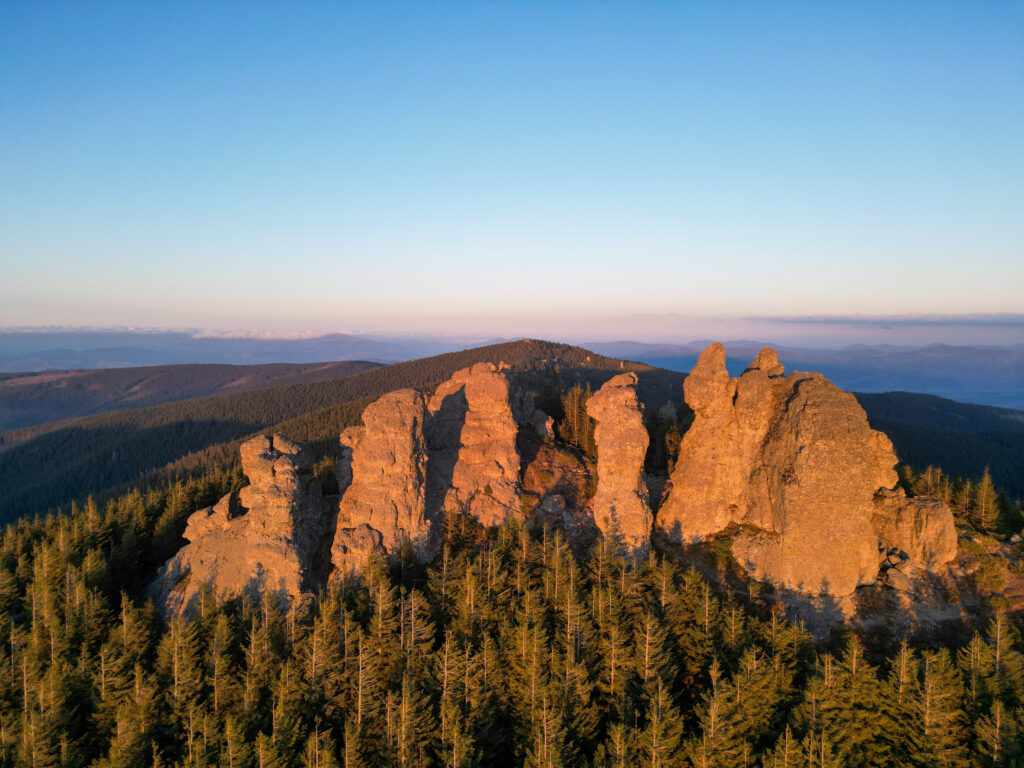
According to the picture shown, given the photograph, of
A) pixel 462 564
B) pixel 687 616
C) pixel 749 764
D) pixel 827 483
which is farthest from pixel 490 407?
pixel 749 764

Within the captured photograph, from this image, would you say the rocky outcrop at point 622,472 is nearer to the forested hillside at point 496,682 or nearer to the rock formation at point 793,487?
the rock formation at point 793,487

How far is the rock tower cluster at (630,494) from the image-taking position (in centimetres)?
3641

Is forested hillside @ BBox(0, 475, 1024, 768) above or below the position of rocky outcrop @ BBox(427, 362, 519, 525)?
below

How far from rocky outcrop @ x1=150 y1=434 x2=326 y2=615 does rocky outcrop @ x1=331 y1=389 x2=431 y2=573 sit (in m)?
3.62

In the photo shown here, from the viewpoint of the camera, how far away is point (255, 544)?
→ 1524 inches

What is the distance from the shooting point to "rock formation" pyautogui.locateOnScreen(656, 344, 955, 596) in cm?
3588

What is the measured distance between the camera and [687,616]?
3281 cm

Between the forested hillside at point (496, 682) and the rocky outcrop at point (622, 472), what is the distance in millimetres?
5086

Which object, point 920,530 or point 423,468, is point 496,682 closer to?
point 423,468

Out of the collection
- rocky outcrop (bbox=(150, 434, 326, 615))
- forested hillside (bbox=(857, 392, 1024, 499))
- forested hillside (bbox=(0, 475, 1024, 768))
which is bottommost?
forested hillside (bbox=(857, 392, 1024, 499))

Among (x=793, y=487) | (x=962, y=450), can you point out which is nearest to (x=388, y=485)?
(x=793, y=487)

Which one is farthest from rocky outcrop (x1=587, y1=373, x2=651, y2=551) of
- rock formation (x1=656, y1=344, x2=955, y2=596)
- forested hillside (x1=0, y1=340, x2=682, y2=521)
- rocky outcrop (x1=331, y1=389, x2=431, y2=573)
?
forested hillside (x1=0, y1=340, x2=682, y2=521)

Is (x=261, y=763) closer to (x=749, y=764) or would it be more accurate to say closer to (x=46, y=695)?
(x=46, y=695)

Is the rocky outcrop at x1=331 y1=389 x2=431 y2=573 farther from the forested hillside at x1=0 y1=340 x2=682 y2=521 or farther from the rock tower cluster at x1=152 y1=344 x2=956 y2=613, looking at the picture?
the forested hillside at x1=0 y1=340 x2=682 y2=521
